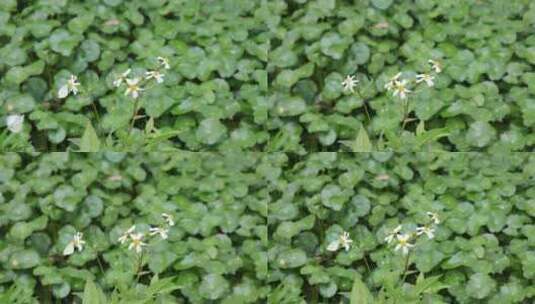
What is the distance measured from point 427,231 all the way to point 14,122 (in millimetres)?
1299

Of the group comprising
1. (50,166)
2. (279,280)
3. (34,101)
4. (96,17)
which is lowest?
(279,280)

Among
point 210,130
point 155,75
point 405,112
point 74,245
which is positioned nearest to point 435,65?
point 405,112

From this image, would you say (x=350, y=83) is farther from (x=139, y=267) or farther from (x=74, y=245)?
(x=74, y=245)

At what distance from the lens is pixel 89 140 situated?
2584 mm

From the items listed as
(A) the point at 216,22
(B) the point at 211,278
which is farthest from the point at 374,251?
(A) the point at 216,22

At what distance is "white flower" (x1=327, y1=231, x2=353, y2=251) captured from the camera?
2672mm

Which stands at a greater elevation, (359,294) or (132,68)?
(132,68)

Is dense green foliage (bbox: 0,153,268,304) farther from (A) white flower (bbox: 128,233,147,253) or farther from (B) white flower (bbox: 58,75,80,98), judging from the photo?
(B) white flower (bbox: 58,75,80,98)

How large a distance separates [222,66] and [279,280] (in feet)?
2.24

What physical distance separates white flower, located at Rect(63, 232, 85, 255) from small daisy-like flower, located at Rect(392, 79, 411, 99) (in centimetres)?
106

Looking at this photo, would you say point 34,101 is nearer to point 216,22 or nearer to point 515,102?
point 216,22

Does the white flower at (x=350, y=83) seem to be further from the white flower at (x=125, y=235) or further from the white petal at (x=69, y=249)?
the white petal at (x=69, y=249)

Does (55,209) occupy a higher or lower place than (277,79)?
lower

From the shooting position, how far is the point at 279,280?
266 centimetres
